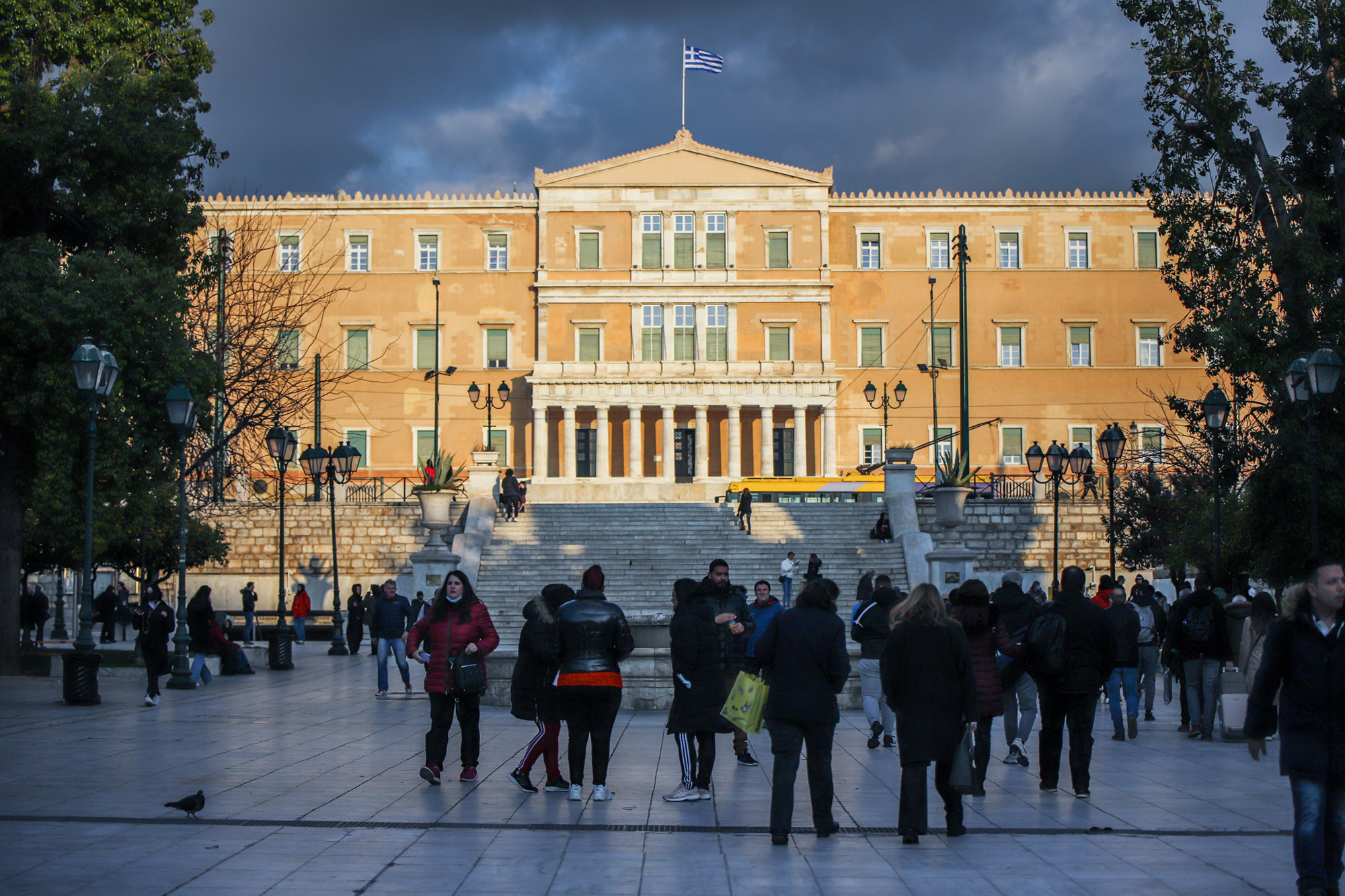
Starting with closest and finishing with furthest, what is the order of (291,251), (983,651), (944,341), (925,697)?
(925,697) < (983,651) < (944,341) < (291,251)

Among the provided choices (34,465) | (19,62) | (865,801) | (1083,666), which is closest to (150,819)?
(865,801)

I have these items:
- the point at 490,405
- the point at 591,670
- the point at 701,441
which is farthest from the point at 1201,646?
the point at 701,441

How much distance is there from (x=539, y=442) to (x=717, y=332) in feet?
27.8

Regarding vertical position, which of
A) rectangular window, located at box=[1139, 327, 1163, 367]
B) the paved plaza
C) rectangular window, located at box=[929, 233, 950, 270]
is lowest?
the paved plaza

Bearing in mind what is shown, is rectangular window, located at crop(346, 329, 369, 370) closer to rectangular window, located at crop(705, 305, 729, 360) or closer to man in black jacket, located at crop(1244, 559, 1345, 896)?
rectangular window, located at crop(705, 305, 729, 360)

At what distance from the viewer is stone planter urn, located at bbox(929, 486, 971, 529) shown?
93.4 ft

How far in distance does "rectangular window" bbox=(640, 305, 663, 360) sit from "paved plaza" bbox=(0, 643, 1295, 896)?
4095cm

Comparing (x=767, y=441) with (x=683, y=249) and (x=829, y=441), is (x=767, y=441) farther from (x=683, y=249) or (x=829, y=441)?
(x=683, y=249)

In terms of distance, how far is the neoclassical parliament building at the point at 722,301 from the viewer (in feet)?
173

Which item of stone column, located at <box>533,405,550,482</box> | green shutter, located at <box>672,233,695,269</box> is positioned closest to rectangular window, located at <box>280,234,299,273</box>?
stone column, located at <box>533,405,550,482</box>

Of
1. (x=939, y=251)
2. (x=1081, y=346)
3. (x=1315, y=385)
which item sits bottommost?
(x=1315, y=385)

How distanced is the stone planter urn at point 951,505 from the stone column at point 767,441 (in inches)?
820

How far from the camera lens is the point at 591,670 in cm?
857

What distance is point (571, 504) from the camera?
113 feet
